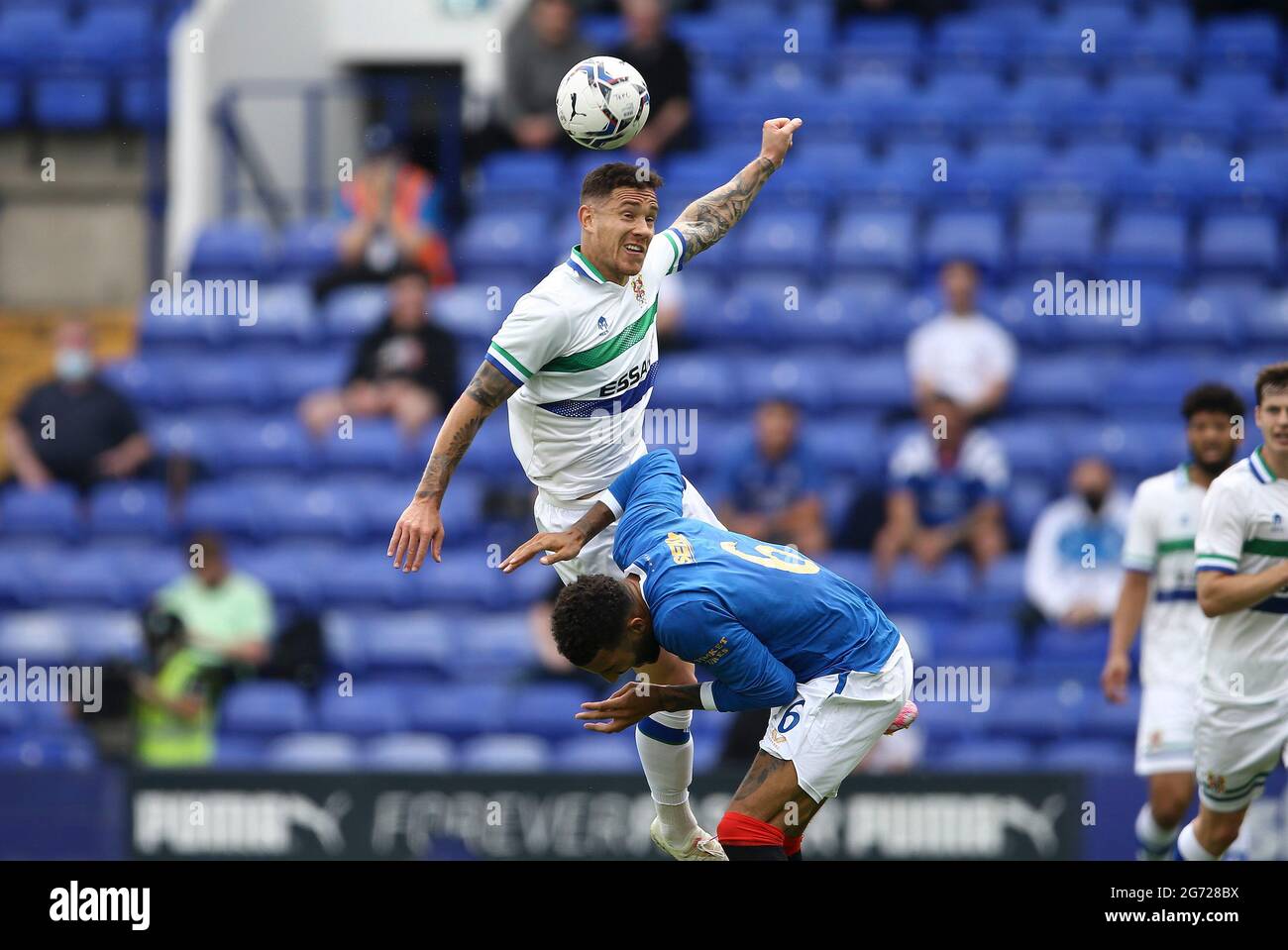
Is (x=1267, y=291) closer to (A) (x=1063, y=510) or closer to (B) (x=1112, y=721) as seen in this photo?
(A) (x=1063, y=510)

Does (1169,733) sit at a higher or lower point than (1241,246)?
lower

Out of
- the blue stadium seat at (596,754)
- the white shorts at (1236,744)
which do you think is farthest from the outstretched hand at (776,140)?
the blue stadium seat at (596,754)

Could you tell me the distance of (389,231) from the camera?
13.5 meters

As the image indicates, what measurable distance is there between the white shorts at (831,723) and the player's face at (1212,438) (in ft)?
7.99

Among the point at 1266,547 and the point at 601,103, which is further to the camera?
the point at 1266,547

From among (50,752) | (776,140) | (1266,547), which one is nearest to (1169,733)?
(1266,547)

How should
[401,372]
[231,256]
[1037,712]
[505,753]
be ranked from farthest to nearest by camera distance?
[231,256]
[401,372]
[505,753]
[1037,712]

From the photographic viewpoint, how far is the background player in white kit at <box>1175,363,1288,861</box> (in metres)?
7.30

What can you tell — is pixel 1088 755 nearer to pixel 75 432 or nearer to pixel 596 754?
pixel 596 754

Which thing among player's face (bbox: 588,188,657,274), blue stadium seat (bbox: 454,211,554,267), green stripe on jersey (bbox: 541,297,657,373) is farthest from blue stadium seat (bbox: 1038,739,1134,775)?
player's face (bbox: 588,188,657,274)

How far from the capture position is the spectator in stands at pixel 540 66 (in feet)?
45.2

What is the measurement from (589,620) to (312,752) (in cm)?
585

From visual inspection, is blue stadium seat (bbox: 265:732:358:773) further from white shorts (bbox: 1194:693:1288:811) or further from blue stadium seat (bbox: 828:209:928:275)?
white shorts (bbox: 1194:693:1288:811)
